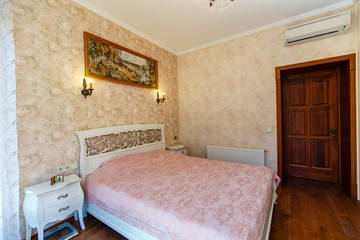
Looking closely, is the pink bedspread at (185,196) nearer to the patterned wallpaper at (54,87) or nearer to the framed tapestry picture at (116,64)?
the patterned wallpaper at (54,87)

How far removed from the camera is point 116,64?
2.64 m

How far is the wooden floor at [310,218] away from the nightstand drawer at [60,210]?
334 mm

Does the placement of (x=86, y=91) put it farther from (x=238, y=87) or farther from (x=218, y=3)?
(x=238, y=87)

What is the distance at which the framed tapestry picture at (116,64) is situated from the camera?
232 centimetres

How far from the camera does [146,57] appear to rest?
3.19 metres

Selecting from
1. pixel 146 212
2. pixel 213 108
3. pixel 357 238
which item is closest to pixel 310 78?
pixel 213 108

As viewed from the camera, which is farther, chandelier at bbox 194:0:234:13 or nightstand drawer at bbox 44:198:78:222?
chandelier at bbox 194:0:234:13

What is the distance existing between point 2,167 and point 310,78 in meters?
4.71

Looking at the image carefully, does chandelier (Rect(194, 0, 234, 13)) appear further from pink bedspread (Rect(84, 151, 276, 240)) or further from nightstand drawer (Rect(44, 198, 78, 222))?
nightstand drawer (Rect(44, 198, 78, 222))

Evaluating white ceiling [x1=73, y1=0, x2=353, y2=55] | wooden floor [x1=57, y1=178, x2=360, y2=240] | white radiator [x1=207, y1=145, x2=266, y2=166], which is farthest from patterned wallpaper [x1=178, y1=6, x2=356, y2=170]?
wooden floor [x1=57, y1=178, x2=360, y2=240]

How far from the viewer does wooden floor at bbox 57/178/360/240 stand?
5.77 ft

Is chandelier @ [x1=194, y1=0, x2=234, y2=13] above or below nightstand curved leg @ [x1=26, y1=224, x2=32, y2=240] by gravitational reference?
above

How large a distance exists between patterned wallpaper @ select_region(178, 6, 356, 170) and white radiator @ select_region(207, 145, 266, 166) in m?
0.14

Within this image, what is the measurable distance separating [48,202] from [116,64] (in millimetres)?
2056
